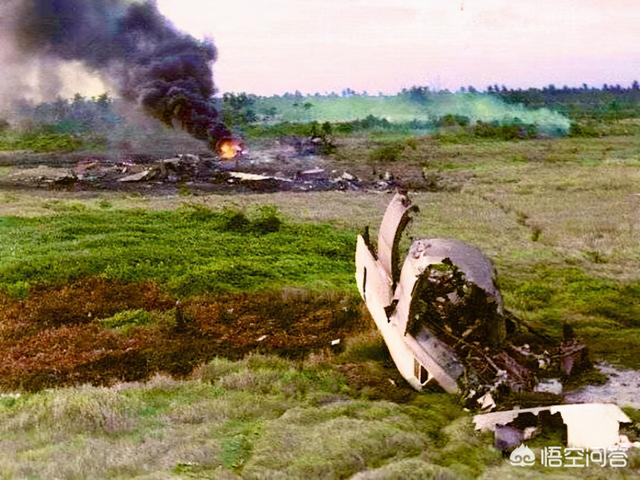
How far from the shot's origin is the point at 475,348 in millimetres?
10867

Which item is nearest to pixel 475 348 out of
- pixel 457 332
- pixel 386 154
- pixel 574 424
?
pixel 457 332

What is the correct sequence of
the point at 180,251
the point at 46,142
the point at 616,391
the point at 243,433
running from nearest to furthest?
the point at 243,433 → the point at 616,391 → the point at 180,251 → the point at 46,142

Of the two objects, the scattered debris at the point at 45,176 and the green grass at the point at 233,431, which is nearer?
the green grass at the point at 233,431

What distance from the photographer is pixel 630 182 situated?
3725cm

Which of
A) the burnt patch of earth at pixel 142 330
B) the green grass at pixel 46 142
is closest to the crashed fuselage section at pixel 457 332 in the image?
the burnt patch of earth at pixel 142 330

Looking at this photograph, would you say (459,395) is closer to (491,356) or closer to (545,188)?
(491,356)

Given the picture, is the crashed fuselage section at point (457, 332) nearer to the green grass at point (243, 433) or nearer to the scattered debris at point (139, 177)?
the green grass at point (243, 433)

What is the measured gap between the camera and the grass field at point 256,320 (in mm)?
8742

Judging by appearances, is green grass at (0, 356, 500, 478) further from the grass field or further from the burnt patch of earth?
the burnt patch of earth

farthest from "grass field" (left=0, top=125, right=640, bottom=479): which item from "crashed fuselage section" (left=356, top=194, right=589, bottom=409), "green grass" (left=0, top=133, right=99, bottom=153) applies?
"green grass" (left=0, top=133, right=99, bottom=153)

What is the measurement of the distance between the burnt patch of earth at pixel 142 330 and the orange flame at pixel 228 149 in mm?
27510

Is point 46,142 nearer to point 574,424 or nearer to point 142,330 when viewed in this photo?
point 142,330

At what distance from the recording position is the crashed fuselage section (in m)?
10.4

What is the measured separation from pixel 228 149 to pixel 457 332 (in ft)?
120
